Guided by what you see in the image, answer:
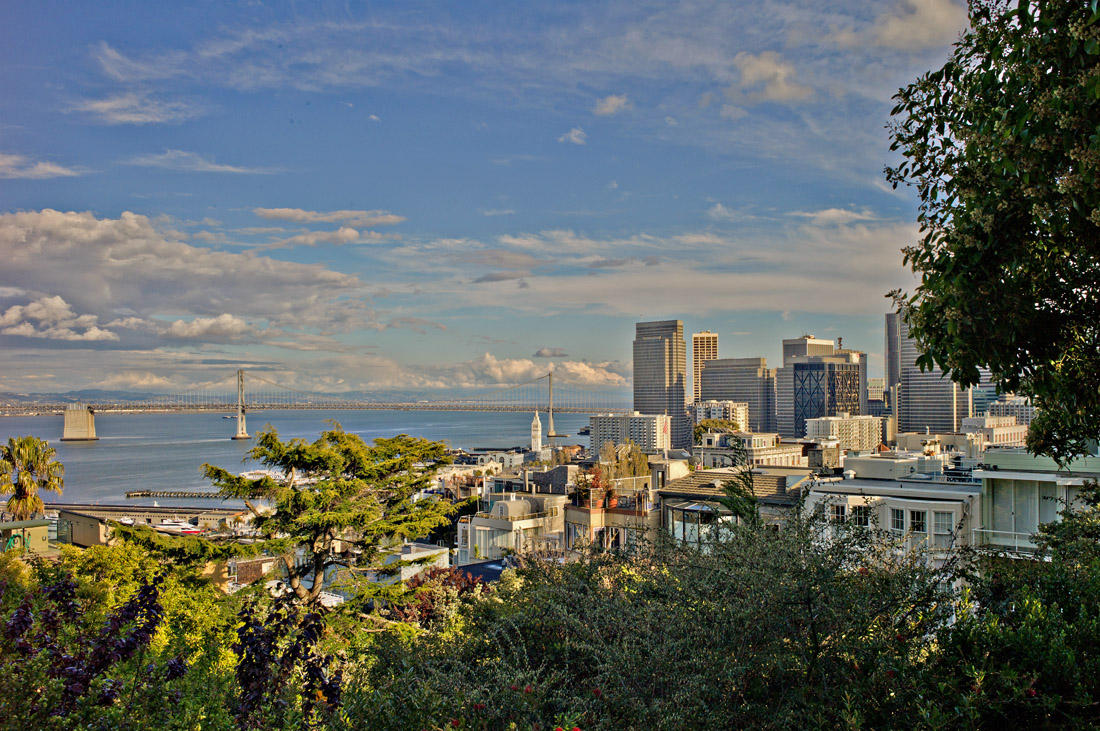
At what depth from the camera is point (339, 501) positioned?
13.4m

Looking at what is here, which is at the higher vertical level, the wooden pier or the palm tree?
the palm tree

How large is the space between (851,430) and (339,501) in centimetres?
11254

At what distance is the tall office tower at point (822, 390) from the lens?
546ft

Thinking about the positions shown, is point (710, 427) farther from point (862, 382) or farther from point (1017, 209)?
point (862, 382)

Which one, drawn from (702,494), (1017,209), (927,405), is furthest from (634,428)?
(1017,209)

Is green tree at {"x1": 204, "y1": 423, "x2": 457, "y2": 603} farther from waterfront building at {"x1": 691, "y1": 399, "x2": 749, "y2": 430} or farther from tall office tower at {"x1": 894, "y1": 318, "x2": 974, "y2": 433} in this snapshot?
tall office tower at {"x1": 894, "y1": 318, "x2": 974, "y2": 433}

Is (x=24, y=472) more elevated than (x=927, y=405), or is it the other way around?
(x=24, y=472)

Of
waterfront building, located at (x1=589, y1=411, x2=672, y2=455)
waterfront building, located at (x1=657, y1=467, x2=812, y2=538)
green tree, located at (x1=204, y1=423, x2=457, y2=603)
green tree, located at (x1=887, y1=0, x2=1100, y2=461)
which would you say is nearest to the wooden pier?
green tree, located at (x1=204, y1=423, x2=457, y2=603)

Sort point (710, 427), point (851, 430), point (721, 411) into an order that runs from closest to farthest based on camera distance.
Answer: point (710, 427) < point (851, 430) < point (721, 411)

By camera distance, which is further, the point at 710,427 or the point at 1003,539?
the point at 710,427

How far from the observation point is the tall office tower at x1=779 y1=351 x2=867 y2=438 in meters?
166

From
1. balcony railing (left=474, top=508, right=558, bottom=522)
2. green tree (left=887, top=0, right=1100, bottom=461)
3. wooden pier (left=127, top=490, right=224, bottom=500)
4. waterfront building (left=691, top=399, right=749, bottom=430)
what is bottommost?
wooden pier (left=127, top=490, right=224, bottom=500)

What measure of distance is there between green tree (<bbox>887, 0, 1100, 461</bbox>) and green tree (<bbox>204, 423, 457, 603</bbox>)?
10450 mm

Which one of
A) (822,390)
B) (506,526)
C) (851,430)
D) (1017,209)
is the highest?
(1017,209)
